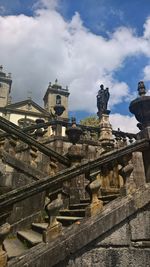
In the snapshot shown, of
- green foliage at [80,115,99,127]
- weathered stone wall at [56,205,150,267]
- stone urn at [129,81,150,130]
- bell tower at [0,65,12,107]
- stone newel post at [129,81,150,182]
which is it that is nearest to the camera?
weathered stone wall at [56,205,150,267]

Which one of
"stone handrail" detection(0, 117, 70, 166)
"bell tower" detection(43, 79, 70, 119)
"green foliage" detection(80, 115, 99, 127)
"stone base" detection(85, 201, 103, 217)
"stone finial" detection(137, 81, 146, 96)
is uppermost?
"bell tower" detection(43, 79, 70, 119)

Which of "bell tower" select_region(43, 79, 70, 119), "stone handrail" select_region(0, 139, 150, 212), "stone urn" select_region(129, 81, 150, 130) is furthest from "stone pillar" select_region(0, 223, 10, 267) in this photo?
"bell tower" select_region(43, 79, 70, 119)

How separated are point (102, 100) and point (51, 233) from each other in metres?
15.5

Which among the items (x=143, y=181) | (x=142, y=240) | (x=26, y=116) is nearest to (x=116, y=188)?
(x=143, y=181)

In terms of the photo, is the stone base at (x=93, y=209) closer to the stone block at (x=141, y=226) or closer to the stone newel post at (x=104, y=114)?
the stone block at (x=141, y=226)

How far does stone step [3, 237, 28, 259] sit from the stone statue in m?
13.2

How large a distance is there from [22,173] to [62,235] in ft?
10.2

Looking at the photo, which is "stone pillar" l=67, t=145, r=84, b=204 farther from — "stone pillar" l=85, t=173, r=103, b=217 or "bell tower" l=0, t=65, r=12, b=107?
"bell tower" l=0, t=65, r=12, b=107

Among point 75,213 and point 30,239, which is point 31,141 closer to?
point 75,213

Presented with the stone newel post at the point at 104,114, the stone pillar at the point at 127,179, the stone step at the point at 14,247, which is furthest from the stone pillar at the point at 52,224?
the stone newel post at the point at 104,114

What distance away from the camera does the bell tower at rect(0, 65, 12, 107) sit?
50675 mm

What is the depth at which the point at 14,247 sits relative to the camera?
13.8ft

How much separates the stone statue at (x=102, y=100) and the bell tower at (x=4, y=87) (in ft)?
115

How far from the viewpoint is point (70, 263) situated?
3.25 metres
